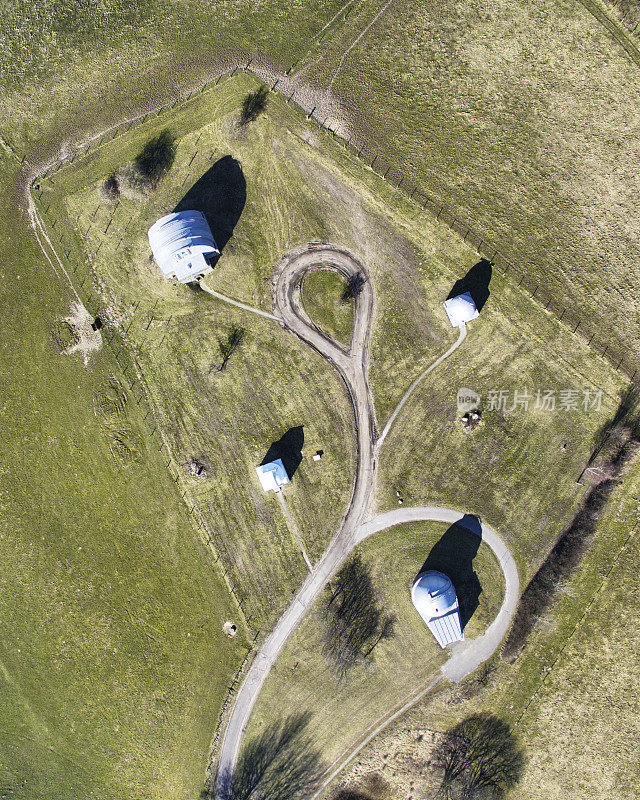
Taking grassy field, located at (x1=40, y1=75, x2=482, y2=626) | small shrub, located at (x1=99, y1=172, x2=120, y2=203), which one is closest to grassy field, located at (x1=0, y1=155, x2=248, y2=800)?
grassy field, located at (x1=40, y1=75, x2=482, y2=626)

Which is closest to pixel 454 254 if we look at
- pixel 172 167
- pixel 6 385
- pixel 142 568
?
pixel 172 167

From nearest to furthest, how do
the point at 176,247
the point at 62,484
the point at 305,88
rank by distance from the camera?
the point at 176,247 < the point at 305,88 < the point at 62,484

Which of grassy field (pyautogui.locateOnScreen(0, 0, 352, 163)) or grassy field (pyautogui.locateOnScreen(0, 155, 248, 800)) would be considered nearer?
grassy field (pyautogui.locateOnScreen(0, 0, 352, 163))

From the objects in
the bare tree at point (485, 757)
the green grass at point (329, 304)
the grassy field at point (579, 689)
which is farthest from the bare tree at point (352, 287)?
the bare tree at point (485, 757)

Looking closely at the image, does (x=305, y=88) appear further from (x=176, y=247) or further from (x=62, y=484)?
(x=62, y=484)

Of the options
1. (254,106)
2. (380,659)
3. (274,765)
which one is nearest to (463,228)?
(254,106)

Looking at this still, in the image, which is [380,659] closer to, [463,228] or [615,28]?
[463,228]

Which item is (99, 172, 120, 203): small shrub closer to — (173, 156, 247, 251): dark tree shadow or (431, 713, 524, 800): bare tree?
(173, 156, 247, 251): dark tree shadow
